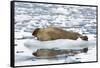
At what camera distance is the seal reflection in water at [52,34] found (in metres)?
2.26

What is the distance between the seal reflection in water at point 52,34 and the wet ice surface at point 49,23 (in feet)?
0.12

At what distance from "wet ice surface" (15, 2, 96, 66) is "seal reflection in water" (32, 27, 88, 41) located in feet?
0.12

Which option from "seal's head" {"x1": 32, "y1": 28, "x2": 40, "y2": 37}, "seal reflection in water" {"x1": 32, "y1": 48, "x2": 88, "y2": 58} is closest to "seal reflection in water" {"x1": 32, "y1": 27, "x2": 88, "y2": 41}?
"seal's head" {"x1": 32, "y1": 28, "x2": 40, "y2": 37}

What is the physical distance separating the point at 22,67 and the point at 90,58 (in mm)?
783

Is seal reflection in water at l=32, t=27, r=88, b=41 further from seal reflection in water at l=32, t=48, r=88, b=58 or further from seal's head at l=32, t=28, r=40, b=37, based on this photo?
seal reflection in water at l=32, t=48, r=88, b=58

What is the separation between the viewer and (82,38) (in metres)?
2.47

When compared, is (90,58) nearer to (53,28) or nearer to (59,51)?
(59,51)

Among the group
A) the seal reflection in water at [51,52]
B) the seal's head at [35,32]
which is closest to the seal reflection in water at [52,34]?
the seal's head at [35,32]

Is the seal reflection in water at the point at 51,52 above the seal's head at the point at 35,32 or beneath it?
beneath

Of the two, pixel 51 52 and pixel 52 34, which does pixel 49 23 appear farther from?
pixel 51 52

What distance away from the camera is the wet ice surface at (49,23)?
217 centimetres

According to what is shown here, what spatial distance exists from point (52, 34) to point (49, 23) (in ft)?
0.39

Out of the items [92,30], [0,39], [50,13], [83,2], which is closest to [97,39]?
[92,30]

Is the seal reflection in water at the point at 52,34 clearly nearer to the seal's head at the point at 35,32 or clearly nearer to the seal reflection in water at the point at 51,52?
the seal's head at the point at 35,32
